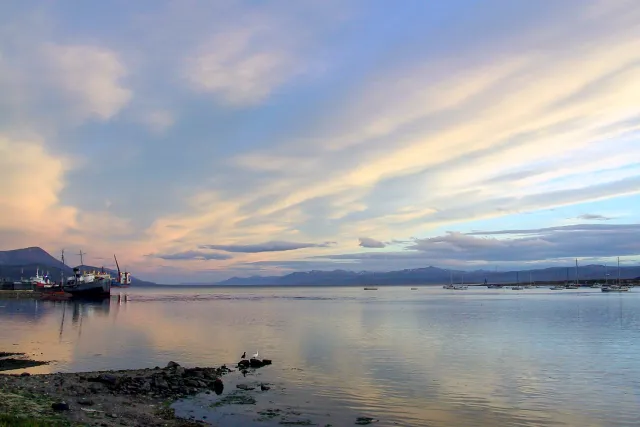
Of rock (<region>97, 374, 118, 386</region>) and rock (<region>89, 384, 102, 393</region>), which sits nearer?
rock (<region>89, 384, 102, 393</region>)

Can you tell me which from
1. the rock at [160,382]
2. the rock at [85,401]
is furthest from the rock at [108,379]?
the rock at [85,401]

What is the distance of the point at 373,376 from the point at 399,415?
30.5 ft

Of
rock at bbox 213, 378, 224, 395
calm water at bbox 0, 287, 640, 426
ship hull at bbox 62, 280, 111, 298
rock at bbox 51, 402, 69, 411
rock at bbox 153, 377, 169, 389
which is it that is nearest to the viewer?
rock at bbox 51, 402, 69, 411

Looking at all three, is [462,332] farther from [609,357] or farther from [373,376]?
[373,376]

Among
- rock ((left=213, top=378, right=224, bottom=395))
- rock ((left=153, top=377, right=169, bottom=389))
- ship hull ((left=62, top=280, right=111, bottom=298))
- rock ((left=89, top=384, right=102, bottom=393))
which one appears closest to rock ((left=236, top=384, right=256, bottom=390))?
rock ((left=213, top=378, right=224, bottom=395))

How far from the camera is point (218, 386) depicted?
29.3m

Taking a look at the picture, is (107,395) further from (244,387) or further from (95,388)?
(244,387)

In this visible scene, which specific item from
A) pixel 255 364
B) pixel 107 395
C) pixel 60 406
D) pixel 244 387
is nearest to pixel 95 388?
pixel 107 395

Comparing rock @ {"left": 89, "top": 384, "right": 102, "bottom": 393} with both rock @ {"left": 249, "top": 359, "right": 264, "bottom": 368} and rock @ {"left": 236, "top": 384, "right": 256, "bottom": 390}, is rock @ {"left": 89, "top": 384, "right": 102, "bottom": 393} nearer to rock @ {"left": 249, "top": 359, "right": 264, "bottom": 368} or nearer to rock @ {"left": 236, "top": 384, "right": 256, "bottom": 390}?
rock @ {"left": 236, "top": 384, "right": 256, "bottom": 390}

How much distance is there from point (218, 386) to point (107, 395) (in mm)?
6242

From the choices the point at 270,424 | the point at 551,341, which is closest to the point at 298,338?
the point at 551,341

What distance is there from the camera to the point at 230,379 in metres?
32.3

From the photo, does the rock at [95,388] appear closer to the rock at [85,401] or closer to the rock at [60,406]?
the rock at [85,401]

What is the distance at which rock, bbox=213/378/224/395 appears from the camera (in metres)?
28.6
